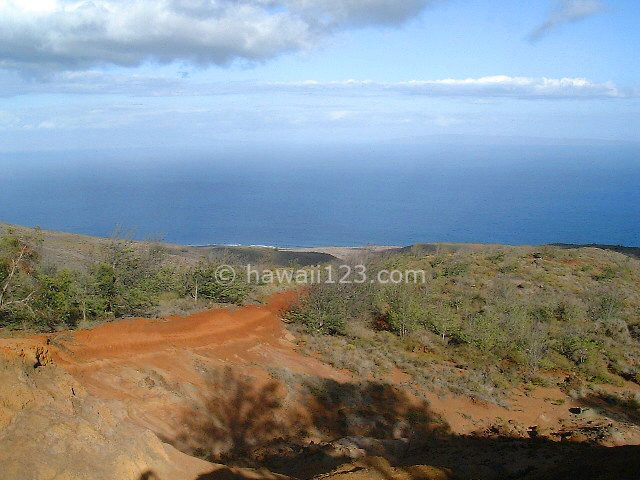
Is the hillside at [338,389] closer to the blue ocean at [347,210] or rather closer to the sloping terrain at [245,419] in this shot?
the sloping terrain at [245,419]

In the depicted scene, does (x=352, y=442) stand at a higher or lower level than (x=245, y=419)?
lower

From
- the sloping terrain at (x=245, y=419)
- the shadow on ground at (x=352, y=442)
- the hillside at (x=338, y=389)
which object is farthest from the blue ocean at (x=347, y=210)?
the shadow on ground at (x=352, y=442)

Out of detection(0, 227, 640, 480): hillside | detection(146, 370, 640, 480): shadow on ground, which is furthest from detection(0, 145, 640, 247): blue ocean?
detection(146, 370, 640, 480): shadow on ground

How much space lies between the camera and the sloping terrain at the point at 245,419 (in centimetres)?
588

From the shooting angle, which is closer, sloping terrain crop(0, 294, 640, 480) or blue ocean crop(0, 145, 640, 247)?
sloping terrain crop(0, 294, 640, 480)

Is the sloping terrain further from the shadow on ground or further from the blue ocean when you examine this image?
the blue ocean

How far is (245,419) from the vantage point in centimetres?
938

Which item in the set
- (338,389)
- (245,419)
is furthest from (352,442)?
(338,389)

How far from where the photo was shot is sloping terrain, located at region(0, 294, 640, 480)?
588cm

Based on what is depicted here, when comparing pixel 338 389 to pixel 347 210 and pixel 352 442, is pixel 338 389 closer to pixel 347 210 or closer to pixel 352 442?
pixel 352 442

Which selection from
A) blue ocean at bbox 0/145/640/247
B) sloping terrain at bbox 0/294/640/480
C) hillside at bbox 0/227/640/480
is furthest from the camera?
blue ocean at bbox 0/145/640/247

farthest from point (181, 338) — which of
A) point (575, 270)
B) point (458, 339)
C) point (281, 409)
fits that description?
point (575, 270)

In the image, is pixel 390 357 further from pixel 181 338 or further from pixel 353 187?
pixel 353 187

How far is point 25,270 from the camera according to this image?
12625 mm
